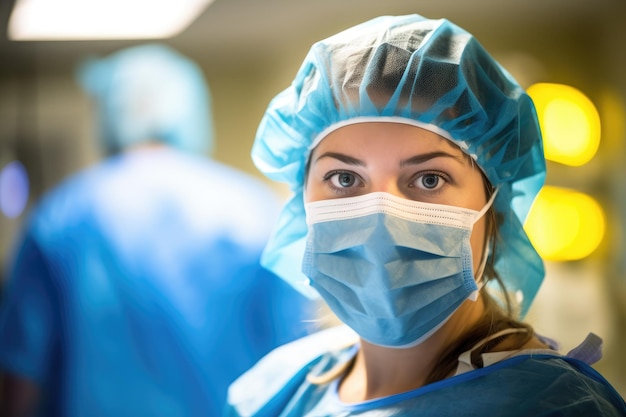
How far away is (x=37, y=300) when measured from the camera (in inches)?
83.0

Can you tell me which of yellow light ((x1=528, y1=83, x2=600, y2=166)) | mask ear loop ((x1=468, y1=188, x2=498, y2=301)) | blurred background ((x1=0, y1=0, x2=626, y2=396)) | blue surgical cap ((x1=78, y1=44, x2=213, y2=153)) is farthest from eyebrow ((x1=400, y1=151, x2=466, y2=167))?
blue surgical cap ((x1=78, y1=44, x2=213, y2=153))

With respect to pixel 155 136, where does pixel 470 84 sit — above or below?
above

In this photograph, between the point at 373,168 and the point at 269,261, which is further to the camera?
the point at 269,261

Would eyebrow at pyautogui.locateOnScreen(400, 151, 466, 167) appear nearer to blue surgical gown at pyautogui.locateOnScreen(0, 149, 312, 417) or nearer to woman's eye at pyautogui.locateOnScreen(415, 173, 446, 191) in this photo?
woman's eye at pyautogui.locateOnScreen(415, 173, 446, 191)

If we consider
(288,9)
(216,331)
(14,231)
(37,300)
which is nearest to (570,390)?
(216,331)

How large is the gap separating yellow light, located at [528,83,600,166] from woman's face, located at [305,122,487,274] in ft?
3.79

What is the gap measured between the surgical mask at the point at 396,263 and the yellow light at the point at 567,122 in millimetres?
1195

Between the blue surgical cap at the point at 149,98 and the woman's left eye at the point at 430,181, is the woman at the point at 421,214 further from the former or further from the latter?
the blue surgical cap at the point at 149,98

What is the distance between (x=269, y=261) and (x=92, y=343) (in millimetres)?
914

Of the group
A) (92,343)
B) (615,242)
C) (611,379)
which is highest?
(615,242)

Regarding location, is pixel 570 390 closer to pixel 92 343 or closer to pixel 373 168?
pixel 373 168

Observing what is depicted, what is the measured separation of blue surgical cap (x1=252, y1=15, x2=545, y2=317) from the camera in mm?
1120

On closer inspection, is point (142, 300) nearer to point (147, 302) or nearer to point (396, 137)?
point (147, 302)

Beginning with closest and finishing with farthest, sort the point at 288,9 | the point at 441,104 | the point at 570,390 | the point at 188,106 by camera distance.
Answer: the point at 570,390 → the point at 441,104 → the point at 288,9 → the point at 188,106
